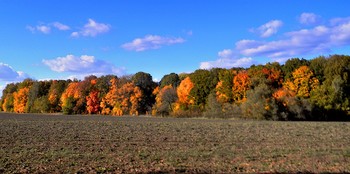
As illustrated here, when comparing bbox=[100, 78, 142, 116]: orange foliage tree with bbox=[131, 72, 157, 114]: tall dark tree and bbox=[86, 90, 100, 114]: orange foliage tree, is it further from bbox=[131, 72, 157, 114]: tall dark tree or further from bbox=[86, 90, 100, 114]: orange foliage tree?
bbox=[86, 90, 100, 114]: orange foliage tree

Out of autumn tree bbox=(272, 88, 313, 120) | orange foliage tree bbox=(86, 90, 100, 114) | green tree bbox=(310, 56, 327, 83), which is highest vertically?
green tree bbox=(310, 56, 327, 83)

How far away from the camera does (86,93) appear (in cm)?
11900

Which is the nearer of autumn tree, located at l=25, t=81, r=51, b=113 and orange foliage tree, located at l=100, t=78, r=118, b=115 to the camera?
orange foliage tree, located at l=100, t=78, r=118, b=115

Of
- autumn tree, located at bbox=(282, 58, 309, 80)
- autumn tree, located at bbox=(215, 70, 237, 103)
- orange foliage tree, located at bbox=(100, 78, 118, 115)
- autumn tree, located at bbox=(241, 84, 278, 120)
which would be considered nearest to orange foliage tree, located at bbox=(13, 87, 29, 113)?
orange foliage tree, located at bbox=(100, 78, 118, 115)

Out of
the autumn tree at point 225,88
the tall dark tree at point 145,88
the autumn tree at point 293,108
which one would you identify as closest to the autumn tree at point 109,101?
the tall dark tree at point 145,88

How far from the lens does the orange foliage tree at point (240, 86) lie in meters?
80.2

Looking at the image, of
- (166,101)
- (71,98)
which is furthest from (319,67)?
(71,98)

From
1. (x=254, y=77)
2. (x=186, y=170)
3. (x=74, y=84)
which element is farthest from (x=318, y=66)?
(x=74, y=84)

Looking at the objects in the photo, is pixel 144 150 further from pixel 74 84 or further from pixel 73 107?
pixel 74 84

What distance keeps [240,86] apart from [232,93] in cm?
251

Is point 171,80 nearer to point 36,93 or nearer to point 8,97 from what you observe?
point 36,93

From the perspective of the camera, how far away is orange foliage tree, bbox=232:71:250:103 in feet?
263

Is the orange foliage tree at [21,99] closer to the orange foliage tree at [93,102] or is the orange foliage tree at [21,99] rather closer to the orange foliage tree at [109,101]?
the orange foliage tree at [93,102]

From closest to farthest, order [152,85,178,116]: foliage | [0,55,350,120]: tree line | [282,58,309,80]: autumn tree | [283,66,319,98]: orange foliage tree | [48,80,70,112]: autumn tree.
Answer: [0,55,350,120]: tree line, [283,66,319,98]: orange foliage tree, [282,58,309,80]: autumn tree, [152,85,178,116]: foliage, [48,80,70,112]: autumn tree
